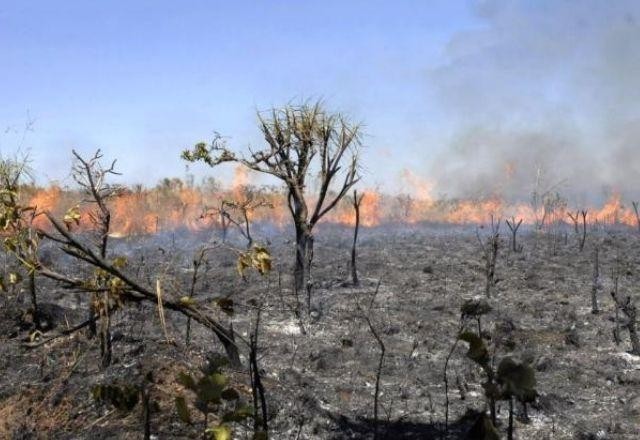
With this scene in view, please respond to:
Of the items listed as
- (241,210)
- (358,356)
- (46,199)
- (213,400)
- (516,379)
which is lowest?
(358,356)

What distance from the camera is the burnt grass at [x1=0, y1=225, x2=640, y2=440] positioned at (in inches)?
295

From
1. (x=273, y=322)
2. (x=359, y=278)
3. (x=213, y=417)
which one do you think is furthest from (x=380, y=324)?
(x=213, y=417)

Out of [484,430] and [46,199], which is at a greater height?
[46,199]

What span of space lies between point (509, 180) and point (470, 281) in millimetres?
64397

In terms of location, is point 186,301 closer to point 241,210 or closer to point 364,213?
point 241,210

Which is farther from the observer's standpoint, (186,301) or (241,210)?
(241,210)

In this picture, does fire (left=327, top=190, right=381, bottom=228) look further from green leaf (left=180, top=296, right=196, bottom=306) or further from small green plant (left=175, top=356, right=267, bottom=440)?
small green plant (left=175, top=356, right=267, bottom=440)

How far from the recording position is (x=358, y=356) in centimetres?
1205

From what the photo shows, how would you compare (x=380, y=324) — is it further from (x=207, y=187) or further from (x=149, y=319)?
(x=207, y=187)

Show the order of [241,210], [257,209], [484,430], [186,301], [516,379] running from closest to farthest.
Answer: [484,430] < [516,379] < [186,301] < [241,210] < [257,209]

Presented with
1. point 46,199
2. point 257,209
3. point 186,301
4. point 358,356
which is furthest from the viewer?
point 257,209

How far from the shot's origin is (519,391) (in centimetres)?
356

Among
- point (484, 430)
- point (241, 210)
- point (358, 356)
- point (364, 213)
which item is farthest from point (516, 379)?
point (364, 213)

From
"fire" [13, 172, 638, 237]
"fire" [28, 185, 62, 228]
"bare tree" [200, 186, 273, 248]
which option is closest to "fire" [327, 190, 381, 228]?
"fire" [13, 172, 638, 237]
